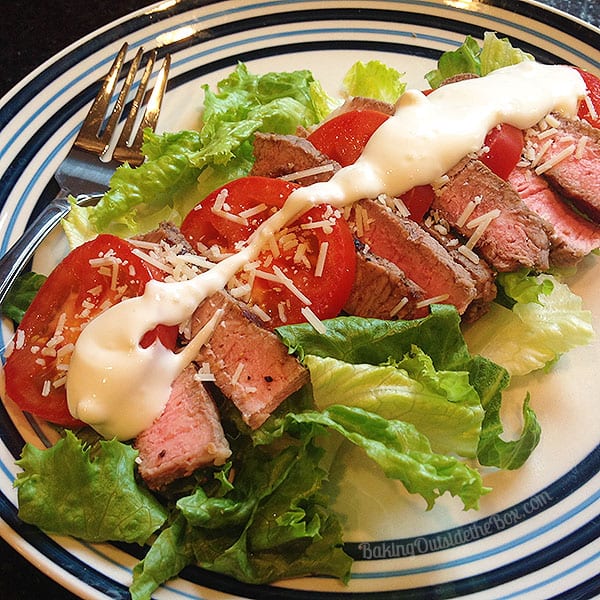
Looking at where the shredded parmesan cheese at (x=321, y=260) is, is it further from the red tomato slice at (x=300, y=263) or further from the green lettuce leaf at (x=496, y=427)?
the green lettuce leaf at (x=496, y=427)

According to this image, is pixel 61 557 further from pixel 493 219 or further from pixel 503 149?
pixel 503 149

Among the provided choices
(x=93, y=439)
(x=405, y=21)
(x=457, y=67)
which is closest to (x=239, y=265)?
(x=93, y=439)

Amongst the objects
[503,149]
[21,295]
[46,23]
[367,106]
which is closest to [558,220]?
Answer: [503,149]

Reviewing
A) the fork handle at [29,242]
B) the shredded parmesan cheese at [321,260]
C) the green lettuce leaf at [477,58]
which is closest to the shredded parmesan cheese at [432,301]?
the shredded parmesan cheese at [321,260]

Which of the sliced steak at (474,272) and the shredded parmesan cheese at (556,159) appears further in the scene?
the shredded parmesan cheese at (556,159)

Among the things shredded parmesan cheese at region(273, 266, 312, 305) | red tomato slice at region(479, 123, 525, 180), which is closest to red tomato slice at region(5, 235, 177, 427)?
shredded parmesan cheese at region(273, 266, 312, 305)

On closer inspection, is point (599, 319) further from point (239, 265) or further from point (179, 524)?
point (179, 524)

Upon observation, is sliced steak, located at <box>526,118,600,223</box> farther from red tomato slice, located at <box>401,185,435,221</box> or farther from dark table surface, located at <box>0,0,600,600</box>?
dark table surface, located at <box>0,0,600,600</box>
